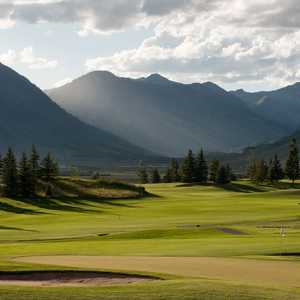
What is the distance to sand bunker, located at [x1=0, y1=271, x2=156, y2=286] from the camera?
25.7 meters

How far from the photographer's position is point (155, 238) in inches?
1981

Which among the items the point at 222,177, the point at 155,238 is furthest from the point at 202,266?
the point at 222,177

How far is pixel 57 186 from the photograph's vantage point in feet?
377

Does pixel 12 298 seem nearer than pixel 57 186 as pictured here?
Yes

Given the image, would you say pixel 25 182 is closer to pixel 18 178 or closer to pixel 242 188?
pixel 18 178

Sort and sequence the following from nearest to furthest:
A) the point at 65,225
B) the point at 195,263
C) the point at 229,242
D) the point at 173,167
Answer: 1. the point at 195,263
2. the point at 229,242
3. the point at 65,225
4. the point at 173,167

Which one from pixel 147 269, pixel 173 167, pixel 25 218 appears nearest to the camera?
pixel 147 269

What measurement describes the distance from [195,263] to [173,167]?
495 feet

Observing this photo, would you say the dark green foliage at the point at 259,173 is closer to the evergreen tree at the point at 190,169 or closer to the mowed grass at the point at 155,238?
the evergreen tree at the point at 190,169

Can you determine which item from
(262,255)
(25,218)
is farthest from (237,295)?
(25,218)

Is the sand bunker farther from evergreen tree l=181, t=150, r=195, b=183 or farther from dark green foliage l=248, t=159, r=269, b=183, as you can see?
dark green foliage l=248, t=159, r=269, b=183

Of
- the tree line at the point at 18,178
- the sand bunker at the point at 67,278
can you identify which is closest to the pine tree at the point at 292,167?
the tree line at the point at 18,178

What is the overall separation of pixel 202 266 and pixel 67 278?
22.4 ft

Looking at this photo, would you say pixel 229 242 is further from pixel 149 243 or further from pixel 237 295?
pixel 237 295
